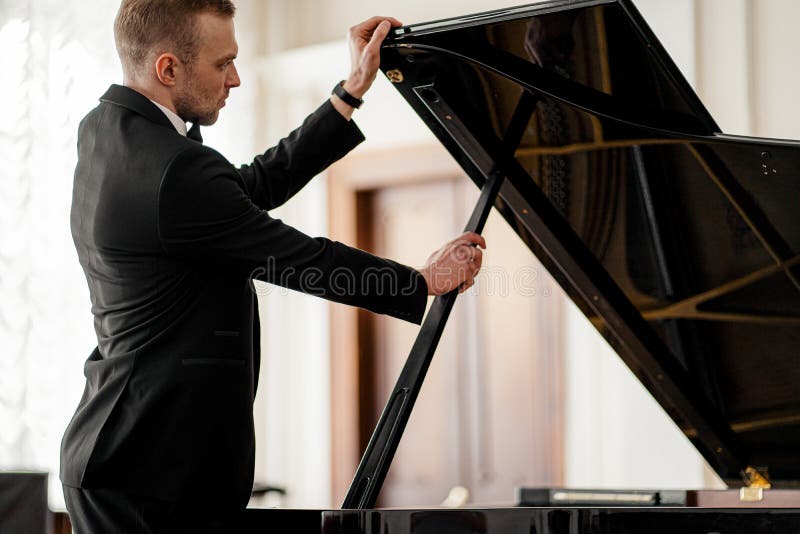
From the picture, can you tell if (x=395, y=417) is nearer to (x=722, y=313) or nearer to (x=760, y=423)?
(x=722, y=313)

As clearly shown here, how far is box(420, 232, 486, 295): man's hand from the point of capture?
167cm

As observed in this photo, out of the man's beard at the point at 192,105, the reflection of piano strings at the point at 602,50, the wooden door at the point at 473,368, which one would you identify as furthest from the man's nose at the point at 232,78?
the wooden door at the point at 473,368

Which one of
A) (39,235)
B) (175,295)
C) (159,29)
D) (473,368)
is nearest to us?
(175,295)

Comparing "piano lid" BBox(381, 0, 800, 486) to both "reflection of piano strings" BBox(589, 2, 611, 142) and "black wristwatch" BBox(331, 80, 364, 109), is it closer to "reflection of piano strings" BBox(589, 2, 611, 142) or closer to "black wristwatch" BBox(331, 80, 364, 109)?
"reflection of piano strings" BBox(589, 2, 611, 142)

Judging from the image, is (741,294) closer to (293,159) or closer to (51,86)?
(293,159)

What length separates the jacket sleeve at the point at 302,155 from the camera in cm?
191

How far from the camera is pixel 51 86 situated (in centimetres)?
436

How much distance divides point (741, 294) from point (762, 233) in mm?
200

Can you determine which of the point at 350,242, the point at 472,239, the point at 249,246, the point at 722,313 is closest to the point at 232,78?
the point at 249,246

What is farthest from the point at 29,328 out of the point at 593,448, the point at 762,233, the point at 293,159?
the point at 762,233

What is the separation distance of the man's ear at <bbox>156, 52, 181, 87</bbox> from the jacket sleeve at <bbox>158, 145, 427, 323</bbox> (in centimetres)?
17

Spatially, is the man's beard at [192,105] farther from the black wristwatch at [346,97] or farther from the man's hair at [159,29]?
the black wristwatch at [346,97]

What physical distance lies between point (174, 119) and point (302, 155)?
331 mm

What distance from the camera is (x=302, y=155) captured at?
1920 millimetres
